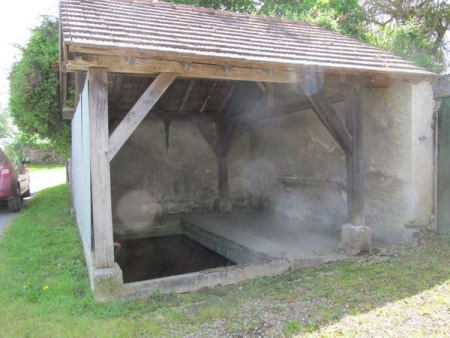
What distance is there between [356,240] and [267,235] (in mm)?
1867

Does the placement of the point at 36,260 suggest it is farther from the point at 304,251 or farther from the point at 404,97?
the point at 404,97

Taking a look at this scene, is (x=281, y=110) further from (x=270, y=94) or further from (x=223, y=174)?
(x=223, y=174)

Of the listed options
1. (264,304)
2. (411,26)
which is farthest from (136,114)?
(411,26)

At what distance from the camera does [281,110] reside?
643 centimetres

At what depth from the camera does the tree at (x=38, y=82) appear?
8992mm

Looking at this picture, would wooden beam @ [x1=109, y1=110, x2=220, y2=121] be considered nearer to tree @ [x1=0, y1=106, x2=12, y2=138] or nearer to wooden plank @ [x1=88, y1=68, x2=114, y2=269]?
wooden plank @ [x1=88, y1=68, x2=114, y2=269]

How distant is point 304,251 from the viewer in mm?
→ 5195

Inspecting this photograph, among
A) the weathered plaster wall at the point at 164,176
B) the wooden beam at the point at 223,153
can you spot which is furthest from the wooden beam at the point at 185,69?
the weathered plaster wall at the point at 164,176

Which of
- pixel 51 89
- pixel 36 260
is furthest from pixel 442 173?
pixel 51 89

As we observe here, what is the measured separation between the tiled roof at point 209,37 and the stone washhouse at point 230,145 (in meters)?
0.03

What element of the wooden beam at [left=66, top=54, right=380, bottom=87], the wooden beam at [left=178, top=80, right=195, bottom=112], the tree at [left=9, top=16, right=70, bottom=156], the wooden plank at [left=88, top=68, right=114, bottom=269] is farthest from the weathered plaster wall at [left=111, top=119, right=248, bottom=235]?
the wooden beam at [left=66, top=54, right=380, bottom=87]

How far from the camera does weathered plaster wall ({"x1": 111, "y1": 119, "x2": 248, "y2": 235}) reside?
8.55m

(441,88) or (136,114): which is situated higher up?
(441,88)

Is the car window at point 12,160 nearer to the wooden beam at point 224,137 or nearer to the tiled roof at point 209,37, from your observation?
the wooden beam at point 224,137
